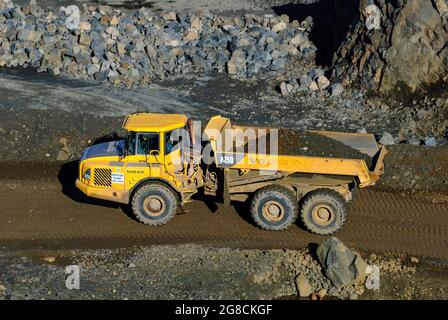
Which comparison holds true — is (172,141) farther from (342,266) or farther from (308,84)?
(308,84)

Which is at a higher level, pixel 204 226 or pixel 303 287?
pixel 204 226

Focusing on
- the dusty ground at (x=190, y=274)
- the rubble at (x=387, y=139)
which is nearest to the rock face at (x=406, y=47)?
the rubble at (x=387, y=139)

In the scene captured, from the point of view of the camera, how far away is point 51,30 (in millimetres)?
24750

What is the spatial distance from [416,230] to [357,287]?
275 cm

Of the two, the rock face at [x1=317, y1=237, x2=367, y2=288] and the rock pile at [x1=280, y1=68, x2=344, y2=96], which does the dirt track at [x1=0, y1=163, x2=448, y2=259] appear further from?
the rock pile at [x1=280, y1=68, x2=344, y2=96]

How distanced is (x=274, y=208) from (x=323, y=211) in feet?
3.41

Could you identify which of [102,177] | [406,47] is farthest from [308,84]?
[102,177]

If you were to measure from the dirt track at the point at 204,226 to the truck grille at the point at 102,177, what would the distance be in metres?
1.03

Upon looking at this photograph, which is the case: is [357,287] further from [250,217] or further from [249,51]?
[249,51]

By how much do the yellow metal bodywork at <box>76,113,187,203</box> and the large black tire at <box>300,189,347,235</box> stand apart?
277 cm

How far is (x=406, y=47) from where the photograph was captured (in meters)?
20.8

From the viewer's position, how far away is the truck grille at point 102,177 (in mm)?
14586

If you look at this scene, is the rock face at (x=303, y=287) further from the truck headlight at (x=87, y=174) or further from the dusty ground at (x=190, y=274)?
the truck headlight at (x=87, y=174)
